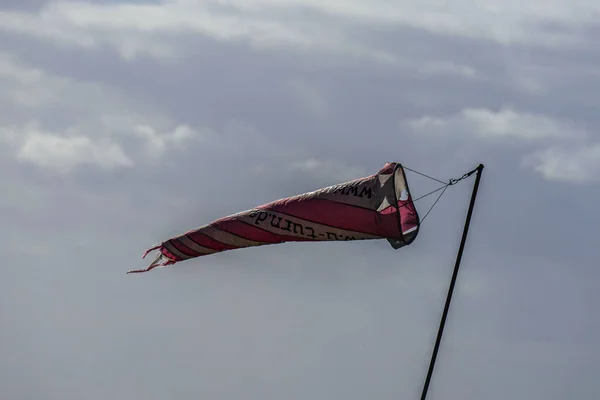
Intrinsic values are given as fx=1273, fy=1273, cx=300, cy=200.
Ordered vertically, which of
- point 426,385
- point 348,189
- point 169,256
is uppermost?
point 348,189

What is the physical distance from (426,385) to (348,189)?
9.30 m

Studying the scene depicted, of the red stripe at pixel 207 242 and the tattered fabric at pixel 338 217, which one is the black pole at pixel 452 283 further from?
the red stripe at pixel 207 242

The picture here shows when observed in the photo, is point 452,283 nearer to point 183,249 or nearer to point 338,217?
point 338,217

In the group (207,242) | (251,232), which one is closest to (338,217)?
(251,232)

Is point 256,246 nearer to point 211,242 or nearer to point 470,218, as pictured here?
point 211,242

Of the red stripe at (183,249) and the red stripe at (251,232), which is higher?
the red stripe at (251,232)

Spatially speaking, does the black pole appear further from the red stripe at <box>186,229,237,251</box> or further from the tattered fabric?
the red stripe at <box>186,229,237,251</box>

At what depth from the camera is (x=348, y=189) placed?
5506cm

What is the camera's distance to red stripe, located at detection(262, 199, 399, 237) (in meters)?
54.7

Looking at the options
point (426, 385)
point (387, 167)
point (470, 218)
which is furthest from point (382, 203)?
point (426, 385)

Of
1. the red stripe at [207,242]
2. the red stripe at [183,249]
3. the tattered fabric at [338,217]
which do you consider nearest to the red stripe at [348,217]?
the tattered fabric at [338,217]

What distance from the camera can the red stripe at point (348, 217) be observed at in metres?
54.7

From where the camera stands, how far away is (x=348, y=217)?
180 feet


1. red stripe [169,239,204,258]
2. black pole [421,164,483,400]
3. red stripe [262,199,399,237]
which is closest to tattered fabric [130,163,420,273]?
red stripe [262,199,399,237]
